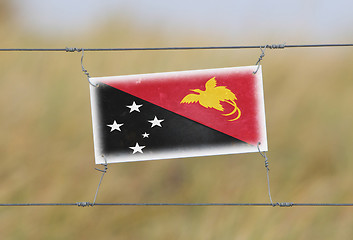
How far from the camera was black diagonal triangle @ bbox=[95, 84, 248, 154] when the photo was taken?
8656mm

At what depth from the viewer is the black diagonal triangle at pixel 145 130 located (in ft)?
28.4

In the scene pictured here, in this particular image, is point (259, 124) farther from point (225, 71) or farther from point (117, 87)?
point (117, 87)

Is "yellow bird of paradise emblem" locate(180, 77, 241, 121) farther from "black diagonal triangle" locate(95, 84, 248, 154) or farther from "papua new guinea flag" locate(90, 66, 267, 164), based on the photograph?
"black diagonal triangle" locate(95, 84, 248, 154)

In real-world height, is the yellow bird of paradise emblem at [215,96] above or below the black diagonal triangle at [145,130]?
above

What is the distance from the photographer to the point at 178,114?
28.6 feet

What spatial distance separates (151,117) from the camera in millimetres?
8711

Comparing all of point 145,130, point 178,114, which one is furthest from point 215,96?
point 145,130

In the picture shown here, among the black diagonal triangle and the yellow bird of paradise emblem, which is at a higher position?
the yellow bird of paradise emblem

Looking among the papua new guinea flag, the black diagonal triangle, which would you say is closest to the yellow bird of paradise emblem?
the papua new guinea flag

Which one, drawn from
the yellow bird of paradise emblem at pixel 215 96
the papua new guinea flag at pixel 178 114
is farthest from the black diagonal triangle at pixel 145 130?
the yellow bird of paradise emblem at pixel 215 96

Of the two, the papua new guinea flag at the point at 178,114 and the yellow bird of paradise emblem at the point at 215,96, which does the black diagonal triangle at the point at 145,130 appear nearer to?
the papua new guinea flag at the point at 178,114

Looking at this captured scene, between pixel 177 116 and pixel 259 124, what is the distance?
87cm

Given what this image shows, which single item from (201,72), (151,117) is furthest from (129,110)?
(201,72)

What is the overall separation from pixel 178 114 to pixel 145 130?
39 centimetres
